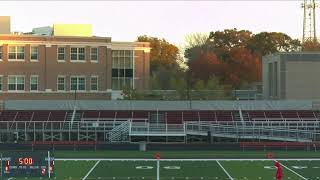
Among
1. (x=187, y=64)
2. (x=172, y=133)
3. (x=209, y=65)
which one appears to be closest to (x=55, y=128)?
(x=172, y=133)

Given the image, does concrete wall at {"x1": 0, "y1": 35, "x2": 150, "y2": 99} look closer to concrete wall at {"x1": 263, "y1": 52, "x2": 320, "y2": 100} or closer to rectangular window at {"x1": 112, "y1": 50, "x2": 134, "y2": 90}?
rectangular window at {"x1": 112, "y1": 50, "x2": 134, "y2": 90}

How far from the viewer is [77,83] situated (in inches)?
2522

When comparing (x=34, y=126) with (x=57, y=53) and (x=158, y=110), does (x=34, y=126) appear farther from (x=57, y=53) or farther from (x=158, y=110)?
(x=57, y=53)

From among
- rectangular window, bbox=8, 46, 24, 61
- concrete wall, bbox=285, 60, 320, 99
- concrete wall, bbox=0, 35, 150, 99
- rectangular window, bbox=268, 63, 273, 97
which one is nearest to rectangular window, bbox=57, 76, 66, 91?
concrete wall, bbox=0, 35, 150, 99

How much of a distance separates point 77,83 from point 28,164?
45.5 meters

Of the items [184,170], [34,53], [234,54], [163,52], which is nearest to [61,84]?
[34,53]

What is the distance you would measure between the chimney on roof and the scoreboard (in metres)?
49.9

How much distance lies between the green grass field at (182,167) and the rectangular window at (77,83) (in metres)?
25.8

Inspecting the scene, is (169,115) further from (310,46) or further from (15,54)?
(310,46)

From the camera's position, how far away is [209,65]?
85875mm

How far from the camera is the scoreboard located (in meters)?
18.8

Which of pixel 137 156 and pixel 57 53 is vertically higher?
pixel 57 53

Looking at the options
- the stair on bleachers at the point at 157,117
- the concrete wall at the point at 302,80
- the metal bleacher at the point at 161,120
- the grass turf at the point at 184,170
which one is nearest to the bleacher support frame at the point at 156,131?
the metal bleacher at the point at 161,120

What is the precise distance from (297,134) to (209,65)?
140 ft
